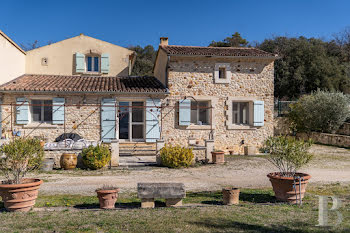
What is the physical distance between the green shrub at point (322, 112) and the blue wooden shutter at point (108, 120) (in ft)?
38.4

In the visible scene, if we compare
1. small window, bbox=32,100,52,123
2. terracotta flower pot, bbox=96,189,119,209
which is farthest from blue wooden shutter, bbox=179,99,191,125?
terracotta flower pot, bbox=96,189,119,209

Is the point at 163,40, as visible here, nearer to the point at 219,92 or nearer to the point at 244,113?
the point at 219,92

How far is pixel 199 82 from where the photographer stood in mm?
14383

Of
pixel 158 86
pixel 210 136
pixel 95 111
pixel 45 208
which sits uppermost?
pixel 158 86

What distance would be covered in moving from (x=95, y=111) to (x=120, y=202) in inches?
306

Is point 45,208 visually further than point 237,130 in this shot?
No

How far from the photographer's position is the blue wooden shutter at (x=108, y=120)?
44.4 feet

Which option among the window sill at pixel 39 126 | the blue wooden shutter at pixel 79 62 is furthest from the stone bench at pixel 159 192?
the blue wooden shutter at pixel 79 62

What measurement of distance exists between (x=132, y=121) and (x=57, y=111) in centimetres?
314

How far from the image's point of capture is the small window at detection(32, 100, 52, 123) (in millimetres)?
13602

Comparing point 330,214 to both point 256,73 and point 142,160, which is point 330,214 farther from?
point 256,73

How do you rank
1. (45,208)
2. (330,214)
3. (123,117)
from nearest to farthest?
(330,214) < (45,208) < (123,117)

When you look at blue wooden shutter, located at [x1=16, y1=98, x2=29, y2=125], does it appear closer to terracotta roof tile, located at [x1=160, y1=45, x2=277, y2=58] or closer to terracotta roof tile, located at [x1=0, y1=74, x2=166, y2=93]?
terracotta roof tile, located at [x1=0, y1=74, x2=166, y2=93]

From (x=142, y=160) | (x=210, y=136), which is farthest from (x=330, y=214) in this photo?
(x=210, y=136)
